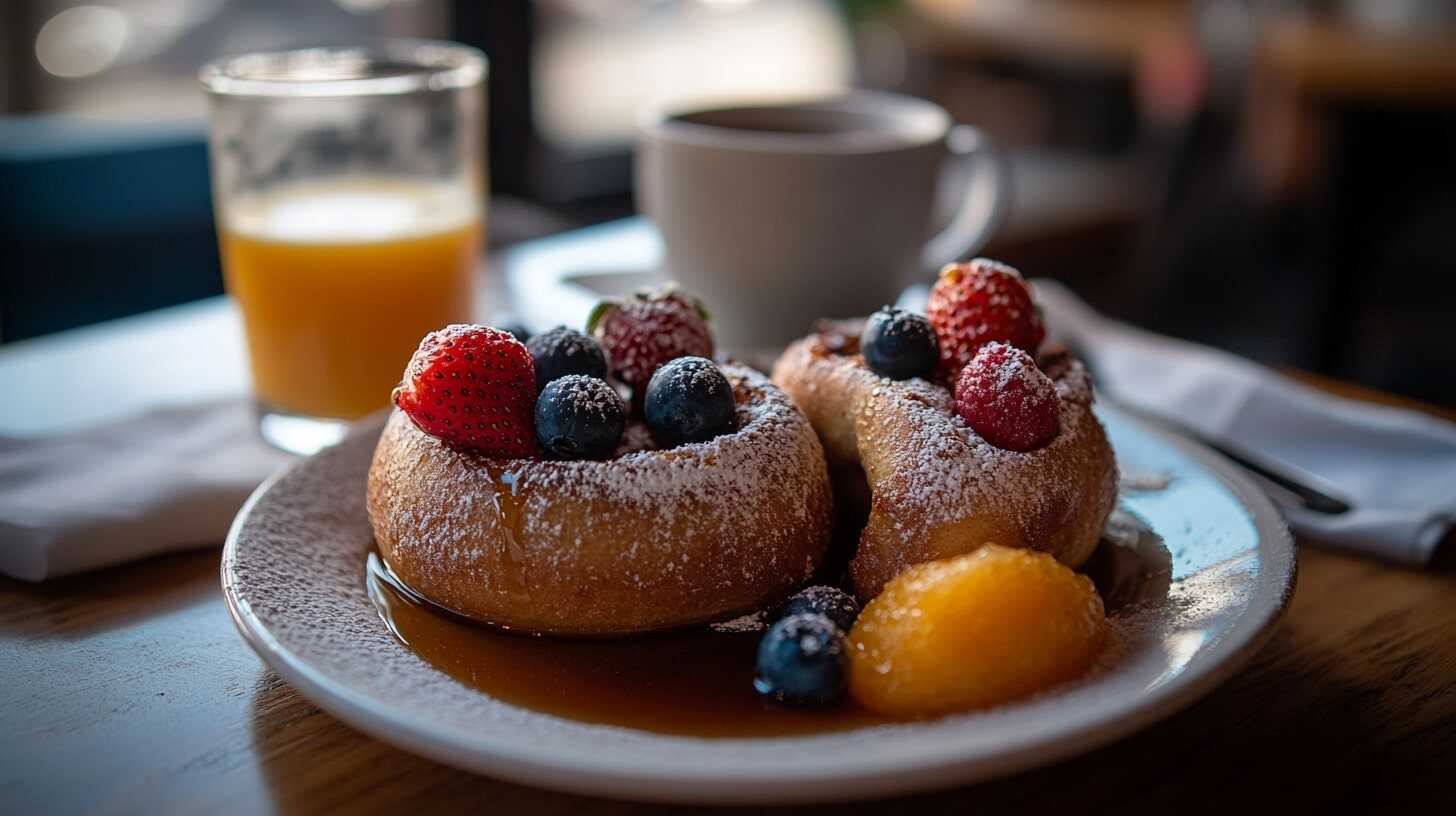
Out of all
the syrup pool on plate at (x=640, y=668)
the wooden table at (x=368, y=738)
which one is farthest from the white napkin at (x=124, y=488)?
the syrup pool on plate at (x=640, y=668)

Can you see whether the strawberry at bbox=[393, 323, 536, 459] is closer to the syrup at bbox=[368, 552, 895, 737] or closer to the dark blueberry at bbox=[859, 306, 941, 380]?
the syrup at bbox=[368, 552, 895, 737]

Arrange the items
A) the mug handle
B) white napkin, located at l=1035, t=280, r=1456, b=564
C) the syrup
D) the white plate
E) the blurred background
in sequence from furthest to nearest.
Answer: the blurred background → the mug handle → white napkin, located at l=1035, t=280, r=1456, b=564 → the syrup → the white plate

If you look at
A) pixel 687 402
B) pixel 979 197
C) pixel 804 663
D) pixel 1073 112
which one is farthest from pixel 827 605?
pixel 1073 112

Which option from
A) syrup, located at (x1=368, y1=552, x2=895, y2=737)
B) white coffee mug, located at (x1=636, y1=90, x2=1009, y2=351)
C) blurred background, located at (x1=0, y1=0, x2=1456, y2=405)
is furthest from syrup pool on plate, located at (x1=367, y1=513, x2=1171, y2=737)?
blurred background, located at (x1=0, y1=0, x2=1456, y2=405)

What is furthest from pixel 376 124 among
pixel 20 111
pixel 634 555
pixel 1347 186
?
pixel 1347 186

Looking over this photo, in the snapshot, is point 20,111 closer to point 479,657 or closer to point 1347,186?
point 479,657
